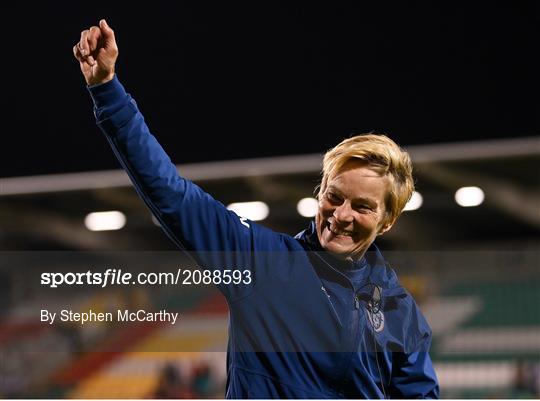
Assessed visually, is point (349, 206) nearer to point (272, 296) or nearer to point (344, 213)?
point (344, 213)

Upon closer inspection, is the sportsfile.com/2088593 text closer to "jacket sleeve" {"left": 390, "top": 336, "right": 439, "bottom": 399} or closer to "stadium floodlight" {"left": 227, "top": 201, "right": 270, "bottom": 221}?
"jacket sleeve" {"left": 390, "top": 336, "right": 439, "bottom": 399}

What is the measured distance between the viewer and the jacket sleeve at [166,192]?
0.88 m

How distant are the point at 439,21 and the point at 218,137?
0.87 m

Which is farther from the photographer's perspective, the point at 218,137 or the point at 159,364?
the point at 159,364

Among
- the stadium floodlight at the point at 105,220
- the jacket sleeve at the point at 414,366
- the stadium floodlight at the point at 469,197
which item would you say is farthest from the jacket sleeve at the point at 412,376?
the stadium floodlight at the point at 469,197

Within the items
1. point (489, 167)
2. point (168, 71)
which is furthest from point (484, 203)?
point (168, 71)

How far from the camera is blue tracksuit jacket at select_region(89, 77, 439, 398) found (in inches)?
35.3

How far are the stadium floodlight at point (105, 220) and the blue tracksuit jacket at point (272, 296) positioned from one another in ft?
7.21

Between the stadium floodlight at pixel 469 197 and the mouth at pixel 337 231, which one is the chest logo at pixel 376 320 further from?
the stadium floodlight at pixel 469 197

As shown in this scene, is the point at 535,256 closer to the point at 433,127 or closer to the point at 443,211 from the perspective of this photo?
the point at 443,211

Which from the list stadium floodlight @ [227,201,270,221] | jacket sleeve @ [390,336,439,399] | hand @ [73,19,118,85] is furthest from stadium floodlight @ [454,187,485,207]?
hand @ [73,19,118,85]

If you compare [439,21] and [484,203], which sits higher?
[484,203]

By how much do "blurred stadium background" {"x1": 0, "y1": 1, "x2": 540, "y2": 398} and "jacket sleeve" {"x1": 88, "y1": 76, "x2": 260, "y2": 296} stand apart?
49 cm

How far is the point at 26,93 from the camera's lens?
1751 mm
